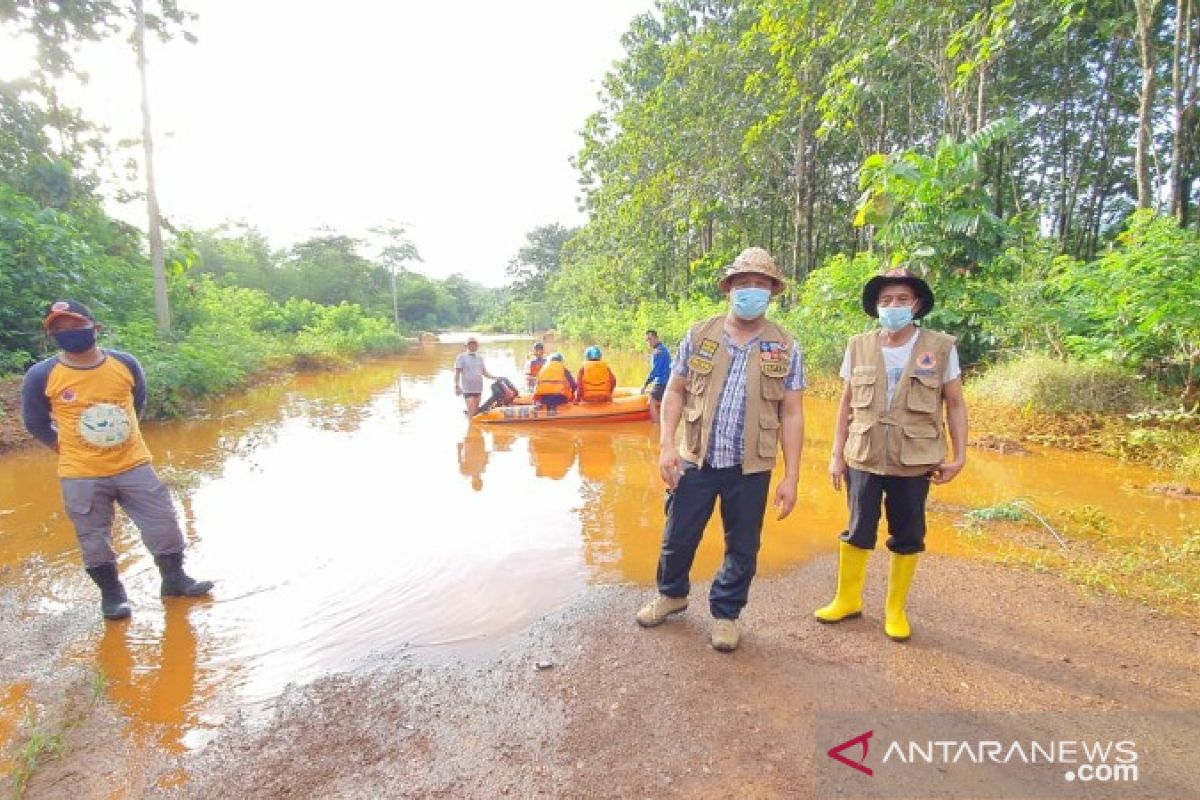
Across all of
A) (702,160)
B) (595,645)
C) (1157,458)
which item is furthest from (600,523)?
(702,160)

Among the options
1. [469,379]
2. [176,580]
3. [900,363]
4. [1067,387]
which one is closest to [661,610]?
[900,363]

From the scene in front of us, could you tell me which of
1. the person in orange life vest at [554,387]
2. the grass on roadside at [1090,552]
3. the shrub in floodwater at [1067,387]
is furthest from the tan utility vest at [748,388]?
the person in orange life vest at [554,387]

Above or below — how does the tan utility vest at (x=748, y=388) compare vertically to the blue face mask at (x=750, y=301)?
below

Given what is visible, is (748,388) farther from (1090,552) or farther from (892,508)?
(1090,552)

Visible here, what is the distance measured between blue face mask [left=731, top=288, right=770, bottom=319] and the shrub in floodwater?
5878 millimetres

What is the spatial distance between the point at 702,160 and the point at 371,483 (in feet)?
44.9

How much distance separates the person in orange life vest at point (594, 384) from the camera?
9.06 metres

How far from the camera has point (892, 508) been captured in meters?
2.79

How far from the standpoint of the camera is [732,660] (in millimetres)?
2705

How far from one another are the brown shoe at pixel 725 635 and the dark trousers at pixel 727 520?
0.03 meters

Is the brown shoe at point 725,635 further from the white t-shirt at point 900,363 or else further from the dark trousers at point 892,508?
the white t-shirt at point 900,363

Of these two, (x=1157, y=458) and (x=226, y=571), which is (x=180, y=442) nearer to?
(x=226, y=571)

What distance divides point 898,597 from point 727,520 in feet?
3.07

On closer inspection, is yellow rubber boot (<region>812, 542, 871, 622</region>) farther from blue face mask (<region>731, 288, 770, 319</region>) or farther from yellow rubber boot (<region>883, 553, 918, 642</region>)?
blue face mask (<region>731, 288, 770, 319</region>)
